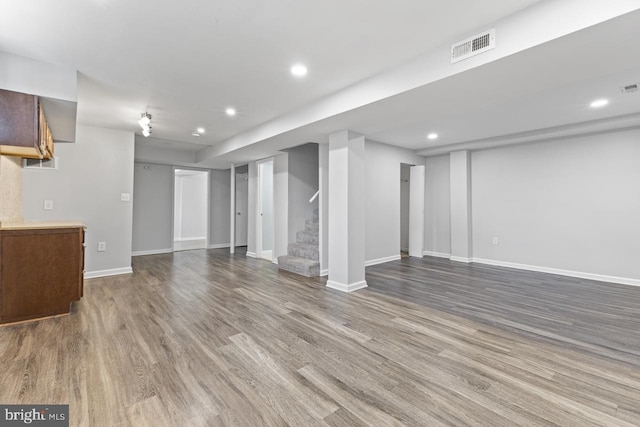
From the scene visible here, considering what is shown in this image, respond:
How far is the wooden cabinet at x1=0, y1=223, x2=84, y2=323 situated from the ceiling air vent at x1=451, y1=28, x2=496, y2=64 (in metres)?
4.12

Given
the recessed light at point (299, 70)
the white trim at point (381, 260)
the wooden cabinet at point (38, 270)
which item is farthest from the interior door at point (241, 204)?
the recessed light at point (299, 70)

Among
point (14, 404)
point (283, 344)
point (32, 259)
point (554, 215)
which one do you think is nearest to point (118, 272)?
point (32, 259)

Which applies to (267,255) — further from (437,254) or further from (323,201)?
(437,254)

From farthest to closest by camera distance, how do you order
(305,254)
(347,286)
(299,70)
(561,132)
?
(305,254) < (561,132) < (347,286) < (299,70)

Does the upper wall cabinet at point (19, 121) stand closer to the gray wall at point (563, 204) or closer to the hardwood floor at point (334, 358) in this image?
the hardwood floor at point (334, 358)

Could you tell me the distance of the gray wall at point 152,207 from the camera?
667cm

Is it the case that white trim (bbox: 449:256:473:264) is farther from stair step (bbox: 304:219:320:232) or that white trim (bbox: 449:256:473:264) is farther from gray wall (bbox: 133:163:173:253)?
gray wall (bbox: 133:163:173:253)

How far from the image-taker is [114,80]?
298 cm

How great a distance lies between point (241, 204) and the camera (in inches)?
308

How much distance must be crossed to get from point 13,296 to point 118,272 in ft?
7.02

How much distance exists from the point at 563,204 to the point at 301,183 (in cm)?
473

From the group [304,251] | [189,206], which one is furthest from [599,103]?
A: [189,206]

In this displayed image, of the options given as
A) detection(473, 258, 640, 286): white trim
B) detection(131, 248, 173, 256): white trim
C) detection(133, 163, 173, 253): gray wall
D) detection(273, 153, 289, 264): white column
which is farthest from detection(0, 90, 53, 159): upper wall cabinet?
detection(473, 258, 640, 286): white trim

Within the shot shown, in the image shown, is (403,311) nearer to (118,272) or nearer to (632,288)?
(632,288)
